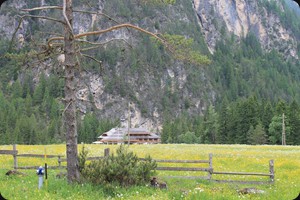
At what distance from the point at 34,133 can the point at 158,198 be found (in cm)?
11961

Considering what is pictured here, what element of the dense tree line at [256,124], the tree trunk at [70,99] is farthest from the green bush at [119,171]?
the dense tree line at [256,124]

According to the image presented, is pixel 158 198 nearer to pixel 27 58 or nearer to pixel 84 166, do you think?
pixel 84 166

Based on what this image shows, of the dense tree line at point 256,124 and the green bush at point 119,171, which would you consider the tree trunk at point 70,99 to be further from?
the dense tree line at point 256,124

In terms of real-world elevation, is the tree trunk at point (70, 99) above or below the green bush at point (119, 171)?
above

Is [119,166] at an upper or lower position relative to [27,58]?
lower

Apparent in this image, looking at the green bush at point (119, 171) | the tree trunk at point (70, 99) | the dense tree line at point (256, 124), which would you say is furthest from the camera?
the dense tree line at point (256, 124)

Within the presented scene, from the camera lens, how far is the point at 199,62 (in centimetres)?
1981

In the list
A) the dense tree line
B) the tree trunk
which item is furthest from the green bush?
the dense tree line

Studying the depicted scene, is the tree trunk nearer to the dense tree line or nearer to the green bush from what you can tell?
the green bush

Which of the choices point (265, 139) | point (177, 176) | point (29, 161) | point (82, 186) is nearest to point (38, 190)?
point (82, 186)

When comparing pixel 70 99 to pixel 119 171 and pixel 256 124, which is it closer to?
pixel 119 171

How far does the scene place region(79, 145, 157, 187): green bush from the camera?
16828 mm

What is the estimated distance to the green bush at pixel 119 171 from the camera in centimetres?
1683

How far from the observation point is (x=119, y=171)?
16828 millimetres
